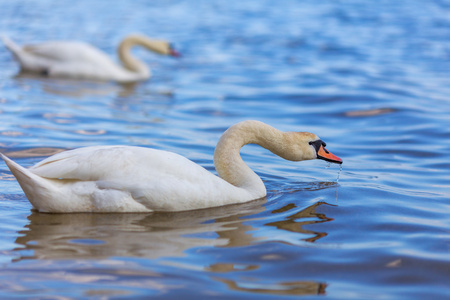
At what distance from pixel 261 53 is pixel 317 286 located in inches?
532

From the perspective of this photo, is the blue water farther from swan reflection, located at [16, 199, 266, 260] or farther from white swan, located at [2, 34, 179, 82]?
white swan, located at [2, 34, 179, 82]

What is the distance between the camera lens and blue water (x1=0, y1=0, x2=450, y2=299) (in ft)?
13.1

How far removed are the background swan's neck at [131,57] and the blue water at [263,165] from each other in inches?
13.3

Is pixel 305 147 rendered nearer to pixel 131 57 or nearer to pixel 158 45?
pixel 131 57

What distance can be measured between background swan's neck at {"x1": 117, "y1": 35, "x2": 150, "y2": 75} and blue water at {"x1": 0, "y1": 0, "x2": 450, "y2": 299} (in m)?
0.34

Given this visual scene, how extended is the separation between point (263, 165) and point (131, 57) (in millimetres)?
7675

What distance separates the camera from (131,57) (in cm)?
1441

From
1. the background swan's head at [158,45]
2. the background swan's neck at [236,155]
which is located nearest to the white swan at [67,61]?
the background swan's head at [158,45]

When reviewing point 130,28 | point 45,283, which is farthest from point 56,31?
point 45,283

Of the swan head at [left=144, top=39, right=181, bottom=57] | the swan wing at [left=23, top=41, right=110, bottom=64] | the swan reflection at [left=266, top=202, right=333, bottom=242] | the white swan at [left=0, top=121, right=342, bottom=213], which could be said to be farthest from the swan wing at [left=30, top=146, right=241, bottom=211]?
the swan head at [left=144, top=39, right=181, bottom=57]

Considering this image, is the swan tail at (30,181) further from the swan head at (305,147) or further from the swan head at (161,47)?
the swan head at (161,47)

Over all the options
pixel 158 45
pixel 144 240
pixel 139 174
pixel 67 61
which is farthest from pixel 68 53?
pixel 144 240

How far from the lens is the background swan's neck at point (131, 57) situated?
14.2m

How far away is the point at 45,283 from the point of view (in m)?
3.83
